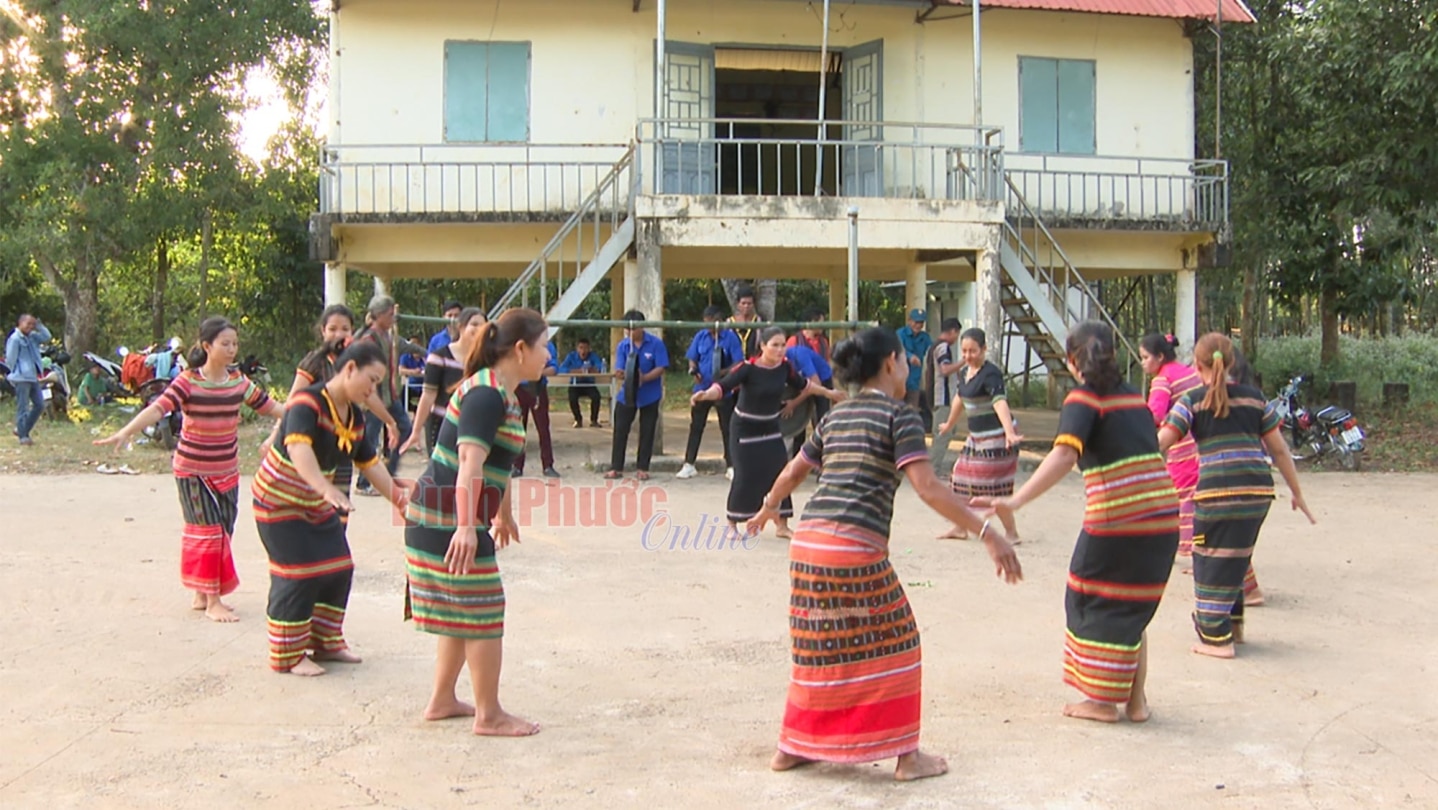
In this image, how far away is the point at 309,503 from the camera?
5.52 meters

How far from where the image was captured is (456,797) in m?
4.14

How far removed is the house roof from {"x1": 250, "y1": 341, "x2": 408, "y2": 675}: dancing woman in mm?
11832

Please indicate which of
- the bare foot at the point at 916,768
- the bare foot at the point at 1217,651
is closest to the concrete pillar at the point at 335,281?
the bare foot at the point at 1217,651

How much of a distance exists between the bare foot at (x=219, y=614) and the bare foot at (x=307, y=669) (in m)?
1.11

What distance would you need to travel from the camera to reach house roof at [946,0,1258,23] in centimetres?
1560

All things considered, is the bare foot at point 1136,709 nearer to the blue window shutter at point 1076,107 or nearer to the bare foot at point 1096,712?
the bare foot at point 1096,712

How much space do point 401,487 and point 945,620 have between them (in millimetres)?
3048

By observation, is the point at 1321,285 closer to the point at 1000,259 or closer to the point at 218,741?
the point at 1000,259

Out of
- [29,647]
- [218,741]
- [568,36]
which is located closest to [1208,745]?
[218,741]

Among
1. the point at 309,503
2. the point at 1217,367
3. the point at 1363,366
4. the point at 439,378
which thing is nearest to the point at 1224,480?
the point at 1217,367

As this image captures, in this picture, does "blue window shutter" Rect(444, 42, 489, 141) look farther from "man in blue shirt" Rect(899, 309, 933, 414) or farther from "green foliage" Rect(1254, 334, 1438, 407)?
"green foliage" Rect(1254, 334, 1438, 407)

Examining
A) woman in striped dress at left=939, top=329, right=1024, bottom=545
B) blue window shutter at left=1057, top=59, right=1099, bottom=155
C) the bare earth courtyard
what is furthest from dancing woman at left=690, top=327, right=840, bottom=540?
blue window shutter at left=1057, top=59, right=1099, bottom=155

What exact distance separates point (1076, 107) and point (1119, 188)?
1193 millimetres

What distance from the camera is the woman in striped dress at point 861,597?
420 cm
